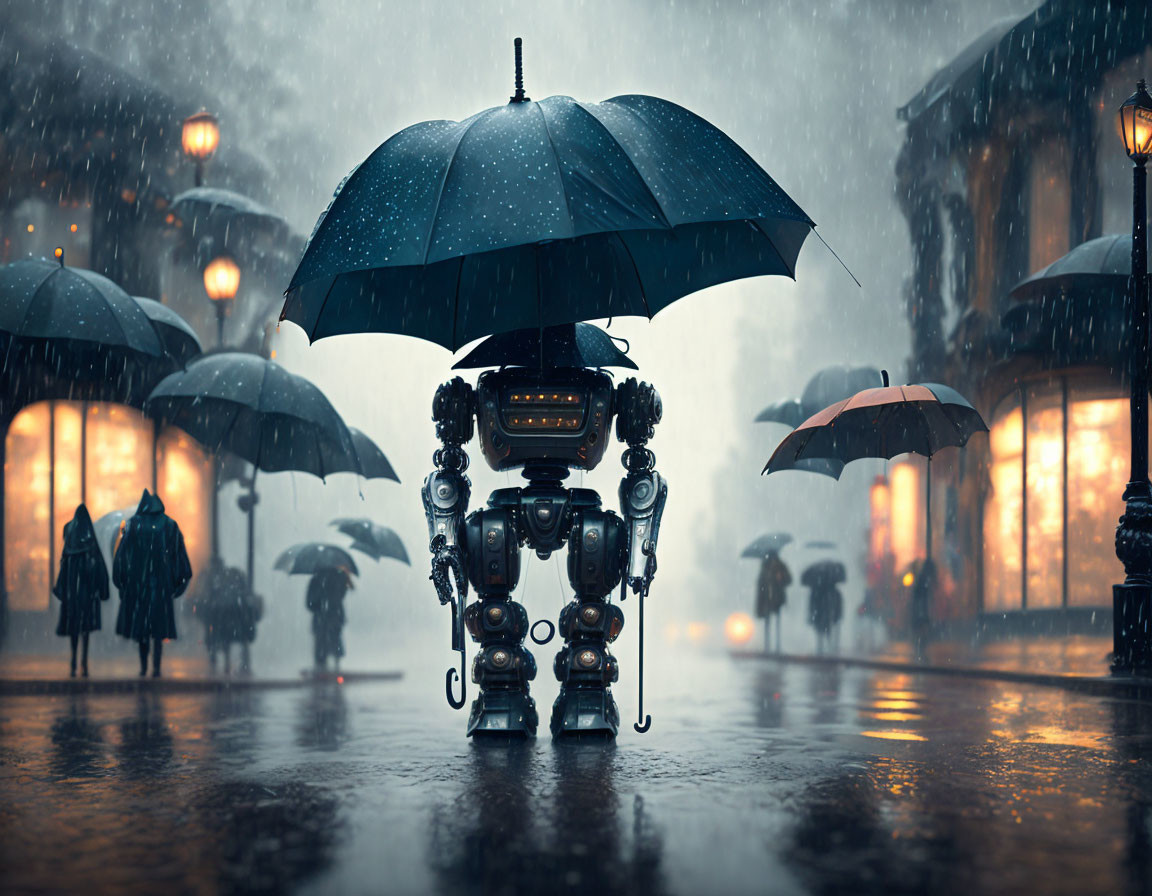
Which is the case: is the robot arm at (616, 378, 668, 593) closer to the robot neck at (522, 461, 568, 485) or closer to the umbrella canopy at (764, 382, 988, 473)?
the robot neck at (522, 461, 568, 485)

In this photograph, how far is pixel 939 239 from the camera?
82.3 feet

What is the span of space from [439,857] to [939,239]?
23149mm

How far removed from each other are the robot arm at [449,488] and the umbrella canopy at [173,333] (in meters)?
13.3

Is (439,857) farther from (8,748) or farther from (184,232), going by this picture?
(184,232)

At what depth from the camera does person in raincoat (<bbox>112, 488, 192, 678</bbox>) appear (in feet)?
41.7

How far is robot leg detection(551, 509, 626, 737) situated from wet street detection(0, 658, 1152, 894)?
0.33m

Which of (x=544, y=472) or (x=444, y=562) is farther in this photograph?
(x=544, y=472)

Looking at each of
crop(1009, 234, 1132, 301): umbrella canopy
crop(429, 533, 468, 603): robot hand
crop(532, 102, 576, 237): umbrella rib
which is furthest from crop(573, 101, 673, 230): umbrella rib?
crop(1009, 234, 1132, 301): umbrella canopy

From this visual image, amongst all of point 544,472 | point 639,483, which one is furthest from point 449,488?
point 639,483

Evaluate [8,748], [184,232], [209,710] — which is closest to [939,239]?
[184,232]

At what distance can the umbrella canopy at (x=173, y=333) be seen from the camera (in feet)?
63.7

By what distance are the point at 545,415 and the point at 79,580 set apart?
8120 mm

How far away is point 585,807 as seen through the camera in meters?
4.53

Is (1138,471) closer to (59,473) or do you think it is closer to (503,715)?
(503,715)
